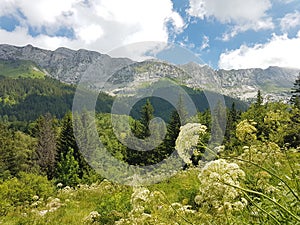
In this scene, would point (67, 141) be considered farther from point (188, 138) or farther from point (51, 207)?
point (188, 138)

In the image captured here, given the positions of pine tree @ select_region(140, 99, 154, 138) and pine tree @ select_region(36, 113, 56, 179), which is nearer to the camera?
pine tree @ select_region(140, 99, 154, 138)

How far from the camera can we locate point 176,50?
515 inches

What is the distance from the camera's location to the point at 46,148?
6303 cm

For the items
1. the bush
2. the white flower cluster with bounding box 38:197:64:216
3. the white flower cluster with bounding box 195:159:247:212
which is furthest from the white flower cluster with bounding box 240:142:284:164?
the bush

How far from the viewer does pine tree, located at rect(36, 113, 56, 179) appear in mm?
57366

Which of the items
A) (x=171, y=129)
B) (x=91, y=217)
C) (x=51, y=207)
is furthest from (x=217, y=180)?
(x=171, y=129)

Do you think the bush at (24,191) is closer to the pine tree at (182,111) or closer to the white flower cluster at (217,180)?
the white flower cluster at (217,180)

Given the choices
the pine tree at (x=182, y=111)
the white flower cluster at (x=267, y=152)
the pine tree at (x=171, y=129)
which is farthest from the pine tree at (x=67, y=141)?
the white flower cluster at (x=267, y=152)

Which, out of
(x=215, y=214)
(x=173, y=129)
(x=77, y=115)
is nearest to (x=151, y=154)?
(x=173, y=129)

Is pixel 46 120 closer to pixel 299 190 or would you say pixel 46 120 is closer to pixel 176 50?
pixel 176 50

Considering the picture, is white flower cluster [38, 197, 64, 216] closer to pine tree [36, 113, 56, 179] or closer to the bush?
the bush

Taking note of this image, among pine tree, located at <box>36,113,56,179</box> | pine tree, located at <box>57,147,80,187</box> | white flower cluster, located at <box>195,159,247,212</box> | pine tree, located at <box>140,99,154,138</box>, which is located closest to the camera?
white flower cluster, located at <box>195,159,247,212</box>

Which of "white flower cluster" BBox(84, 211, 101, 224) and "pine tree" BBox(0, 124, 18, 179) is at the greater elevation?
"white flower cluster" BBox(84, 211, 101, 224)

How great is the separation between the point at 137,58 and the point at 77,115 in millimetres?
45887
